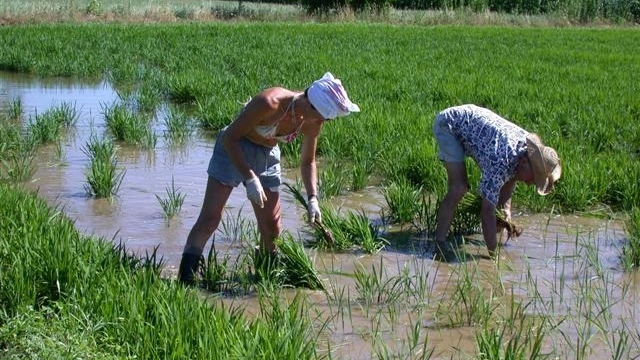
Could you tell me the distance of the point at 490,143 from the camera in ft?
17.4

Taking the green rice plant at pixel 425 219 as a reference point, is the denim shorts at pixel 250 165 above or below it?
above

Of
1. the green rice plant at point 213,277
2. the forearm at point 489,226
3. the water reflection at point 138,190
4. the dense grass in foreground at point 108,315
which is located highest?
the dense grass in foreground at point 108,315

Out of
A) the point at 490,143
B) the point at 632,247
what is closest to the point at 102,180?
the point at 490,143

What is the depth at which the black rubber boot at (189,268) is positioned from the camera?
15.2 feet

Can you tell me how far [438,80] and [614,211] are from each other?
19.9ft

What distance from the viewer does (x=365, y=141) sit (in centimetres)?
800

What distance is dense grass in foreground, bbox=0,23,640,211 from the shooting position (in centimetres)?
732

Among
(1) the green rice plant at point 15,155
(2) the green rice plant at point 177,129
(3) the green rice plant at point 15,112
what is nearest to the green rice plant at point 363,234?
(1) the green rice plant at point 15,155

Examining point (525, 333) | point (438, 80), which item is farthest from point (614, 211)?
point (438, 80)

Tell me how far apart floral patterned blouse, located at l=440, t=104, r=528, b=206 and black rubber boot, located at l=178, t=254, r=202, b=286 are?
166 cm

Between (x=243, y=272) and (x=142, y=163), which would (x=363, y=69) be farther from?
(x=243, y=272)

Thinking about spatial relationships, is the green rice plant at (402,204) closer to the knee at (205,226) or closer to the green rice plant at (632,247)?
the green rice plant at (632,247)

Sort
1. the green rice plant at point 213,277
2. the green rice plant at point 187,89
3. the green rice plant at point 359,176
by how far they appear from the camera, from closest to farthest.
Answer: the green rice plant at point 213,277, the green rice plant at point 359,176, the green rice plant at point 187,89

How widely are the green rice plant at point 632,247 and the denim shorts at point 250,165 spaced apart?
1.92 meters
